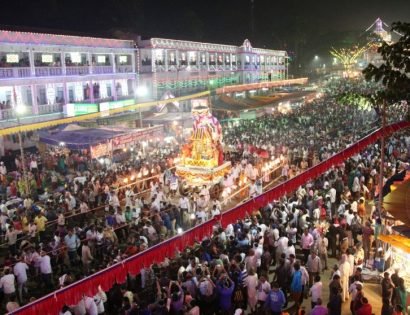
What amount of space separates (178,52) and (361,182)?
28797 mm

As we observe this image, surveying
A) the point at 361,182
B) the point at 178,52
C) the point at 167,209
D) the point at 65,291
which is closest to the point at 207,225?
the point at 65,291

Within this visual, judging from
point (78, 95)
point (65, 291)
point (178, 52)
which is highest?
point (178, 52)

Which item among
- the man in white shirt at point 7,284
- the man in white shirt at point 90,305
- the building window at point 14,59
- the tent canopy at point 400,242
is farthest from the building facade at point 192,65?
the man in white shirt at point 90,305

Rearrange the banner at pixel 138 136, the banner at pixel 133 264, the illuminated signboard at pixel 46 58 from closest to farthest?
the banner at pixel 133 264, the banner at pixel 138 136, the illuminated signboard at pixel 46 58

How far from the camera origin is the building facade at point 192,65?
37031mm

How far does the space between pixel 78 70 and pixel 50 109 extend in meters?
4.00

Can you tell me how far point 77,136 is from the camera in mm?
19953

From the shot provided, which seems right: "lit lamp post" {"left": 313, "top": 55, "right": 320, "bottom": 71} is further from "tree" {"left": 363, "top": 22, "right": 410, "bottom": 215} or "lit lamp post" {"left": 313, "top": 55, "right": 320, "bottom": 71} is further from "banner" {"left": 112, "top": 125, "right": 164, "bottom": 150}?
"tree" {"left": 363, "top": 22, "right": 410, "bottom": 215}

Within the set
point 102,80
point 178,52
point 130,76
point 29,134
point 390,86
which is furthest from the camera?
point 178,52

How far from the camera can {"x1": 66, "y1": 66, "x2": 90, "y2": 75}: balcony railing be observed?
96.1ft

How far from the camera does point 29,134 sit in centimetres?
2614

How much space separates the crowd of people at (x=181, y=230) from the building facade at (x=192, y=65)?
17851 millimetres

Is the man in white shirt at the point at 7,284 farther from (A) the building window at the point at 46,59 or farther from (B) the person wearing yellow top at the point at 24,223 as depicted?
(A) the building window at the point at 46,59

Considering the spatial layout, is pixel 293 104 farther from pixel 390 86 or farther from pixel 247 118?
pixel 390 86
